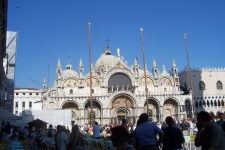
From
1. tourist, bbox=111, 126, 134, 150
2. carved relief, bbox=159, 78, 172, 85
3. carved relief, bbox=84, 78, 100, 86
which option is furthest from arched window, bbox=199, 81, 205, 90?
tourist, bbox=111, 126, 134, 150

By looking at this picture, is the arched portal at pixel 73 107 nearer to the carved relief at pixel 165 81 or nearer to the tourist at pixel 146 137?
the carved relief at pixel 165 81

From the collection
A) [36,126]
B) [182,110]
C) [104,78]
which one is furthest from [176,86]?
[36,126]

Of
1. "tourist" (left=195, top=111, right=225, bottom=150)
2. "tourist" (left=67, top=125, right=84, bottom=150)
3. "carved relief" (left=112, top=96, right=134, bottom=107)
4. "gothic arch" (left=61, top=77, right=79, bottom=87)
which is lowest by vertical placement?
"tourist" (left=67, top=125, right=84, bottom=150)

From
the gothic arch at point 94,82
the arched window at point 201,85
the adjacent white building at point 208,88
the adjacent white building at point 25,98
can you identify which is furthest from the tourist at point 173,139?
the adjacent white building at point 25,98

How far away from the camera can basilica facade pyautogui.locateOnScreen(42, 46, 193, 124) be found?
138 ft

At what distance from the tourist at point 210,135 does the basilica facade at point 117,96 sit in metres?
38.0

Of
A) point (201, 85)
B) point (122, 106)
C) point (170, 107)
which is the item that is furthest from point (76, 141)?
point (201, 85)

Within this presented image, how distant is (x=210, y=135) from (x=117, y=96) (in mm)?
39474

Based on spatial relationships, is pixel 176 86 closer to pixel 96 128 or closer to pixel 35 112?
pixel 35 112

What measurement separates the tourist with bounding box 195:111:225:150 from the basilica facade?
3800cm

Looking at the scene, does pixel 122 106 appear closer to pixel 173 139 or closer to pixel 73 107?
pixel 73 107

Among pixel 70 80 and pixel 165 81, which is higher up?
pixel 70 80

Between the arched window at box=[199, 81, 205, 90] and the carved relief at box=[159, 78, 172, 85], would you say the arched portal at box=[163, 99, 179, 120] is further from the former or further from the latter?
the arched window at box=[199, 81, 205, 90]

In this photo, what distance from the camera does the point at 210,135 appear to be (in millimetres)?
4348
